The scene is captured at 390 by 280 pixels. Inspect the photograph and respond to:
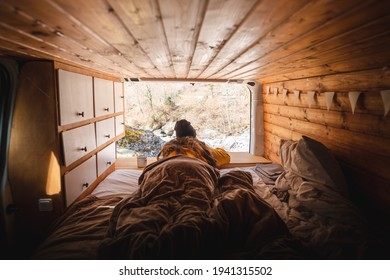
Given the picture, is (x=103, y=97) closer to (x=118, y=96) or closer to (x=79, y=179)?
(x=118, y=96)

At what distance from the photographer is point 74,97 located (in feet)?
6.40

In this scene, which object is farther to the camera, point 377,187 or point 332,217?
point 377,187

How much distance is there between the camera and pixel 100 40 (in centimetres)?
120

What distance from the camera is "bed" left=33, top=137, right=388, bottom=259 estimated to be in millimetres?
1101

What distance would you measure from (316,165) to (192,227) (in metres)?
1.13

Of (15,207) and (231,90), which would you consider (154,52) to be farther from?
(231,90)

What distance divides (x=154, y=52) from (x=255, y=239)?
1285mm

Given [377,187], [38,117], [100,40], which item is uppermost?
[100,40]

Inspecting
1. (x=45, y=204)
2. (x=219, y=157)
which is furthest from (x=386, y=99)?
(x=45, y=204)

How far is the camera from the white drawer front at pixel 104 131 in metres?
2.57

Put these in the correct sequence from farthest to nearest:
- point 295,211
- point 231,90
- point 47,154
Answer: point 231,90, point 47,154, point 295,211

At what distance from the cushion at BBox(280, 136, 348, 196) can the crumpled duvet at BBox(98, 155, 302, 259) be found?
0.59m

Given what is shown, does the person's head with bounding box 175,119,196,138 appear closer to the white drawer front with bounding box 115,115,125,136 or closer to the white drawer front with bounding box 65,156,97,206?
the white drawer front with bounding box 115,115,125,136

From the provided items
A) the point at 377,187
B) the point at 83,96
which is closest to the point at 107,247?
the point at 83,96
